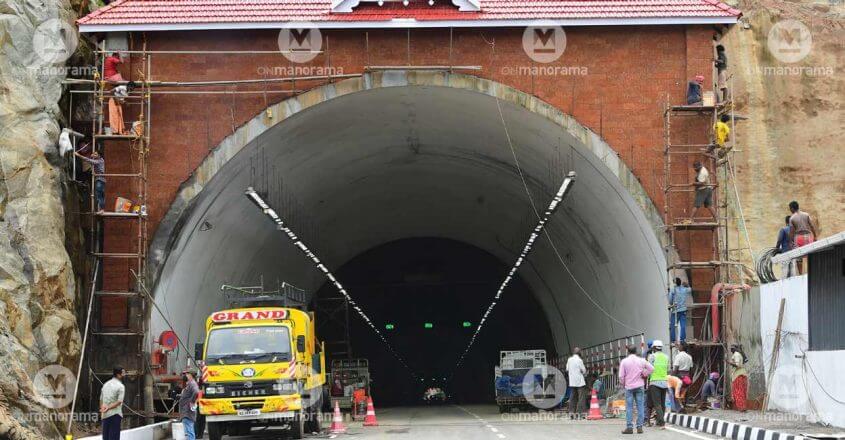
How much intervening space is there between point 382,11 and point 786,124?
14.8 m

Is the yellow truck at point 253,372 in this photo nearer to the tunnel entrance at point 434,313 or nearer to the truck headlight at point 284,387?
the truck headlight at point 284,387

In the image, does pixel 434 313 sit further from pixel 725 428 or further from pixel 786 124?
pixel 725 428

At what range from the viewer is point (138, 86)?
26.2 metres

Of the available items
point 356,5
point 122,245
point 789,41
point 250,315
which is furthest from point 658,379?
point 789,41

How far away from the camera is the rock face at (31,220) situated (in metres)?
20.8

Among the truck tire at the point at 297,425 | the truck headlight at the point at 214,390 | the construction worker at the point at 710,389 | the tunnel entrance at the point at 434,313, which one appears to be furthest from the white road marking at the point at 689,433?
the tunnel entrance at the point at 434,313

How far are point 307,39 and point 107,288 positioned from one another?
7.41m

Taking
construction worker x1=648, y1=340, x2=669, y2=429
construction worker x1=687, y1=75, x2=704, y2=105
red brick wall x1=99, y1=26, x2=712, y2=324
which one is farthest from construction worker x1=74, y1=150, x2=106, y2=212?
construction worker x1=687, y1=75, x2=704, y2=105

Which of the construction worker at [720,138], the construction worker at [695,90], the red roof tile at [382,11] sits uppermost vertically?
the red roof tile at [382,11]

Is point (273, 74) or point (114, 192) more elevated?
point (273, 74)

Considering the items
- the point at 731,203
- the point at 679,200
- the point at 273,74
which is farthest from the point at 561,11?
the point at 731,203

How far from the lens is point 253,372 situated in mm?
21062

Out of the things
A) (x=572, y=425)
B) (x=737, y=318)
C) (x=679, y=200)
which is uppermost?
(x=679, y=200)

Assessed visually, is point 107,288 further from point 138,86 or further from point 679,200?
point 679,200
